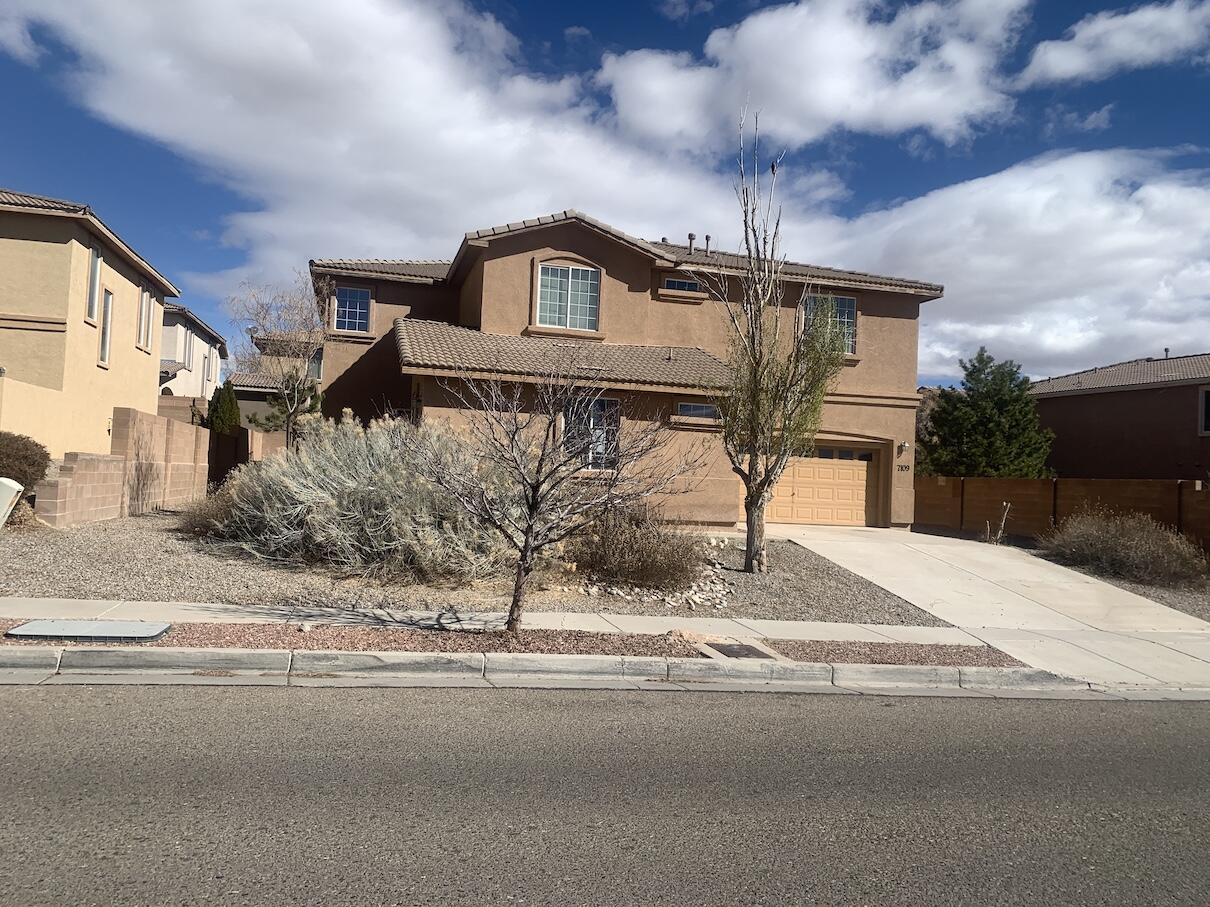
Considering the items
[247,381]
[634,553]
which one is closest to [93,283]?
[247,381]

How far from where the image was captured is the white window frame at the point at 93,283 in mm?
20905

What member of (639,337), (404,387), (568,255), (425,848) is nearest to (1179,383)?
(639,337)

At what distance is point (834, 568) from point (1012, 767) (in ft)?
30.5

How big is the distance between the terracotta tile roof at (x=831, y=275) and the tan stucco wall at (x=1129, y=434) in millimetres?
9917

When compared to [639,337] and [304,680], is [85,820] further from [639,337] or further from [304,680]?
[639,337]

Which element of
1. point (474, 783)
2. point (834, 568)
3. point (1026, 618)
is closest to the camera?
point (474, 783)

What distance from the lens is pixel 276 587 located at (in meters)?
11.6

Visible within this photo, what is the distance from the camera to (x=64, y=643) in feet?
26.7

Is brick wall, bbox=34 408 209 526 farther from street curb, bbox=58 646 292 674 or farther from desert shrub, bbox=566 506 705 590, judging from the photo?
desert shrub, bbox=566 506 705 590

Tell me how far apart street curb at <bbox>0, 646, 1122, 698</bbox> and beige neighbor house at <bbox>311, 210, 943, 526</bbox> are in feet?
30.3

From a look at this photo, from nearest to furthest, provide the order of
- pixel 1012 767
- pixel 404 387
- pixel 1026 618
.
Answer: pixel 1012 767 < pixel 1026 618 < pixel 404 387

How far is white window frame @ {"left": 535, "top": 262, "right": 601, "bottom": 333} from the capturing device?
823 inches

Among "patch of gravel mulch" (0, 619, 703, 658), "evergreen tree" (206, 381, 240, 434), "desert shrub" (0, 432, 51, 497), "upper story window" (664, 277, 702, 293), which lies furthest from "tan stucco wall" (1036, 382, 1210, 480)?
"desert shrub" (0, 432, 51, 497)

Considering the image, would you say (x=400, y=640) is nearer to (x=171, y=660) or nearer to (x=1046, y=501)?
(x=171, y=660)
